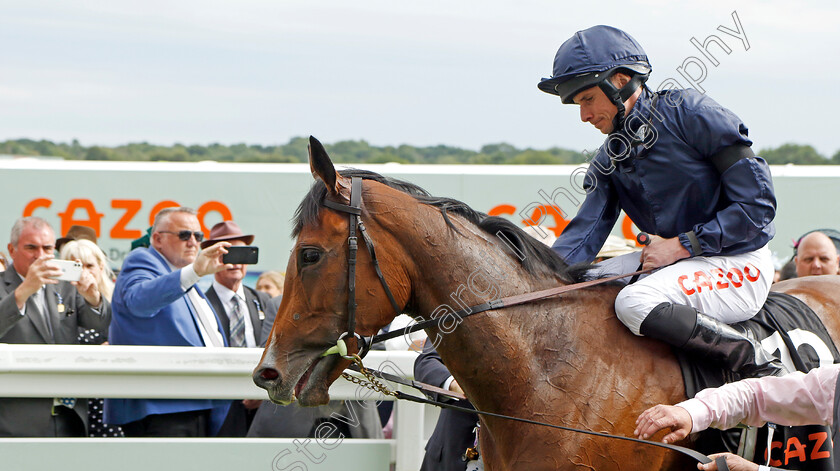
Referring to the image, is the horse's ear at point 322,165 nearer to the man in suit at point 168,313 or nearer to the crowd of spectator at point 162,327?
the crowd of spectator at point 162,327

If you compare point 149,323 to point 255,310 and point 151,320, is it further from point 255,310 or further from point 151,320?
point 255,310

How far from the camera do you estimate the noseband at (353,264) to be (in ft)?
9.18

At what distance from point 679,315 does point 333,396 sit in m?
1.90

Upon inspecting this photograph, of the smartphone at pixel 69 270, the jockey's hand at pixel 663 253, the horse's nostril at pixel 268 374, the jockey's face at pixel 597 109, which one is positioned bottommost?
the smartphone at pixel 69 270

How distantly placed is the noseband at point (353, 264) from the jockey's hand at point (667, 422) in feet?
2.86

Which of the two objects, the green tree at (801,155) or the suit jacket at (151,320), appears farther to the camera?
the green tree at (801,155)

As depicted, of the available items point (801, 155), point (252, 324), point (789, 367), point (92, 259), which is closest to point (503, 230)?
point (789, 367)

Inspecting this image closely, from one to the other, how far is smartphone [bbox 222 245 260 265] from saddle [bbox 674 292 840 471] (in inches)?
103

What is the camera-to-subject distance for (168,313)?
4836 millimetres

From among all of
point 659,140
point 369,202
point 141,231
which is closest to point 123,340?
point 369,202

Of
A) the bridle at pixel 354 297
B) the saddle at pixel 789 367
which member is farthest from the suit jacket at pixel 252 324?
the saddle at pixel 789 367

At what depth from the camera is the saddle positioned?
3.03 m

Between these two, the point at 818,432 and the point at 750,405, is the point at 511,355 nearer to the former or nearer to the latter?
the point at 750,405

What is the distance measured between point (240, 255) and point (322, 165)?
2185mm
